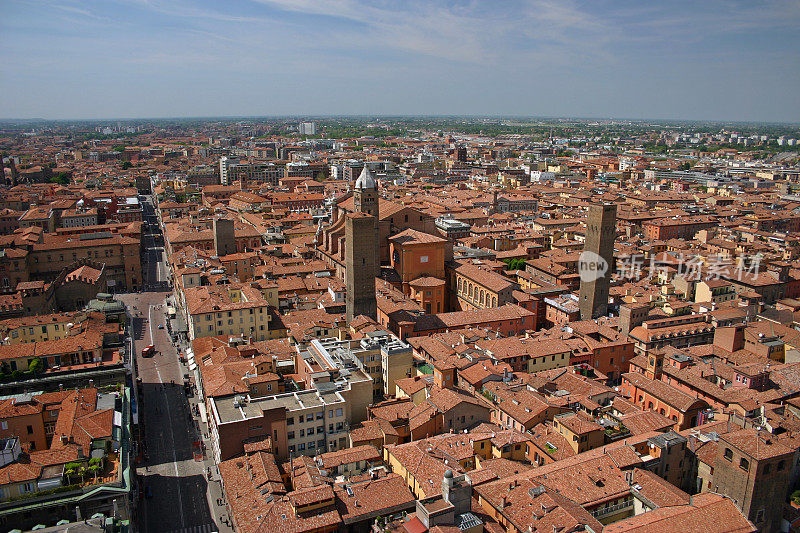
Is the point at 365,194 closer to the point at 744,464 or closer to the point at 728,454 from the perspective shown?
the point at 728,454

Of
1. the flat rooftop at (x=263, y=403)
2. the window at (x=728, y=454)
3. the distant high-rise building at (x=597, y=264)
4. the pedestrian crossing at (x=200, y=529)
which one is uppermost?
the distant high-rise building at (x=597, y=264)

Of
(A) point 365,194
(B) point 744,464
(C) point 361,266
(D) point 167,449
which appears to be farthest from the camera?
(A) point 365,194

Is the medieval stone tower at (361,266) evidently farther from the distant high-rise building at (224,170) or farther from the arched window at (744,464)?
the distant high-rise building at (224,170)

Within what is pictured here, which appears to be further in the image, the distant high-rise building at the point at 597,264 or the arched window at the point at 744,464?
the distant high-rise building at the point at 597,264

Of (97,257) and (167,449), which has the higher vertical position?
(97,257)

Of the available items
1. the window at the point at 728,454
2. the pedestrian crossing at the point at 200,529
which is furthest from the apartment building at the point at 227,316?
the window at the point at 728,454

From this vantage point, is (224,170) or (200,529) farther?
(224,170)

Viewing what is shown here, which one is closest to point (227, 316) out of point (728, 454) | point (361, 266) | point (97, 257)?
point (361, 266)

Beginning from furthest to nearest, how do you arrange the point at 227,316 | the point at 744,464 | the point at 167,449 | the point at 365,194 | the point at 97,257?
1. the point at 97,257
2. the point at 365,194
3. the point at 227,316
4. the point at 167,449
5. the point at 744,464
